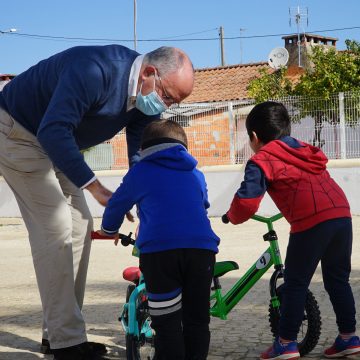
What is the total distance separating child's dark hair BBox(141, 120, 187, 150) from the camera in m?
3.58

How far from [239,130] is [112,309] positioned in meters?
9.59

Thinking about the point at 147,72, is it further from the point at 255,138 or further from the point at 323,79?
the point at 323,79

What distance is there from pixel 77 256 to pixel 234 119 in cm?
1107

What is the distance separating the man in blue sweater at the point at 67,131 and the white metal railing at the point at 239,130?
32.5 feet

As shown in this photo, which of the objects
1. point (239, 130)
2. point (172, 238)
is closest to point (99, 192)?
point (172, 238)

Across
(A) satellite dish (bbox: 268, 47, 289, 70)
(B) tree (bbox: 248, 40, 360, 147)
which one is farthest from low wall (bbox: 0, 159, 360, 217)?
(A) satellite dish (bbox: 268, 47, 289, 70)

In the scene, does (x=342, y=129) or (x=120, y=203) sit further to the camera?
(x=342, y=129)

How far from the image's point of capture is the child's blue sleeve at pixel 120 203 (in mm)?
3543

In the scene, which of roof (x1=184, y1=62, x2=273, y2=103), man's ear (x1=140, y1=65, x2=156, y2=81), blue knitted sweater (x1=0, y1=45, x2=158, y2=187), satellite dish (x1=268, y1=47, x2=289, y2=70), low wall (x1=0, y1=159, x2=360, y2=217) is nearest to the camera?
blue knitted sweater (x1=0, y1=45, x2=158, y2=187)

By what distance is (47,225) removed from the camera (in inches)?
168

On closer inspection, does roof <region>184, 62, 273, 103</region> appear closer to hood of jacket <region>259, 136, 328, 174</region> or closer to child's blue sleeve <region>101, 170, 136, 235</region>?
hood of jacket <region>259, 136, 328, 174</region>

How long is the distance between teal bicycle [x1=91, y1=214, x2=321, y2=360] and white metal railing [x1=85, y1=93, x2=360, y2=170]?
975 cm

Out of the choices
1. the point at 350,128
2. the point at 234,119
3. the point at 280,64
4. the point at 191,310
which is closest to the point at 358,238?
the point at 350,128

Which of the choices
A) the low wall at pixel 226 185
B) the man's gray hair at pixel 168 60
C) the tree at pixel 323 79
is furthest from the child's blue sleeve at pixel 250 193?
the tree at pixel 323 79
